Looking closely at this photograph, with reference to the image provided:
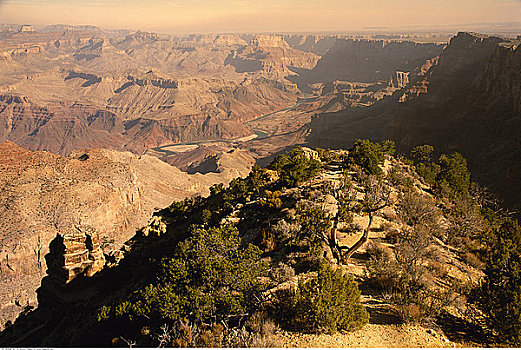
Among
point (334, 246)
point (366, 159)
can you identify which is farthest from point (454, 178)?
point (334, 246)

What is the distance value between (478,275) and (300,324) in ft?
40.3

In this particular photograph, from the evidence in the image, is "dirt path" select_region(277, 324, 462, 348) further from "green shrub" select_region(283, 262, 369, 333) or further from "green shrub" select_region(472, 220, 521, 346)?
"green shrub" select_region(472, 220, 521, 346)

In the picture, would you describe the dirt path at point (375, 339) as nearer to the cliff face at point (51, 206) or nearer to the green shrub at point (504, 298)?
the green shrub at point (504, 298)

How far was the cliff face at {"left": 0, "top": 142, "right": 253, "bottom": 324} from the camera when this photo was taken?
161ft

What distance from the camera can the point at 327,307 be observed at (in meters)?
11.4

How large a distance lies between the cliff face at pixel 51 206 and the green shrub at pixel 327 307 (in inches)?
1023

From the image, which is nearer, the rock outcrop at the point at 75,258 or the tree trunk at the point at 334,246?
the tree trunk at the point at 334,246

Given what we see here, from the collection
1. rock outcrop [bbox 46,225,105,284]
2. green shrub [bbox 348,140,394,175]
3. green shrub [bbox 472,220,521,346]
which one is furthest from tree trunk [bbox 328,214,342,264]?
rock outcrop [bbox 46,225,105,284]

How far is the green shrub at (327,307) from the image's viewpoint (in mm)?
11258

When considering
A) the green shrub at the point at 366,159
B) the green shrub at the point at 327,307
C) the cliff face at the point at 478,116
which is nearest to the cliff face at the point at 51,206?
the green shrub at the point at 327,307

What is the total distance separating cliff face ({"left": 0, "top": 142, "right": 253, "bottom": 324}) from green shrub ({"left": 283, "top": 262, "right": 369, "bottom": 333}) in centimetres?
2599

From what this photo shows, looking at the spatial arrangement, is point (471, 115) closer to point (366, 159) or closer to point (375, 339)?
point (366, 159)

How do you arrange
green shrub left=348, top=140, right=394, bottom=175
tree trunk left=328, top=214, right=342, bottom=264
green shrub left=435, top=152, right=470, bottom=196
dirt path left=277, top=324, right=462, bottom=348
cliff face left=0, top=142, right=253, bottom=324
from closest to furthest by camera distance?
dirt path left=277, top=324, right=462, bottom=348, tree trunk left=328, top=214, right=342, bottom=264, green shrub left=348, top=140, right=394, bottom=175, green shrub left=435, top=152, right=470, bottom=196, cliff face left=0, top=142, right=253, bottom=324

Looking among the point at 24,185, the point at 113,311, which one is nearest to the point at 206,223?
the point at 113,311
